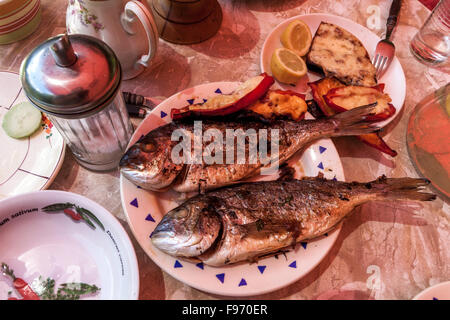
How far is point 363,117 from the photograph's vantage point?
4.08 ft

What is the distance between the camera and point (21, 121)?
4.03 ft

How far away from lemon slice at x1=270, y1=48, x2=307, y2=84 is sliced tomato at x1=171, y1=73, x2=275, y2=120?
0.11m

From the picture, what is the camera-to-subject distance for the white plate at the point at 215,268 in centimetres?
98

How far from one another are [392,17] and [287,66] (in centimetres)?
78

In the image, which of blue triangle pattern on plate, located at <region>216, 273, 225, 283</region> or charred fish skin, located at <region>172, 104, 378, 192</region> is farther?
charred fish skin, located at <region>172, 104, 378, 192</region>

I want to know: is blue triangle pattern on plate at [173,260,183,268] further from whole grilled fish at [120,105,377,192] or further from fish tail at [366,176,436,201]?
fish tail at [366,176,436,201]

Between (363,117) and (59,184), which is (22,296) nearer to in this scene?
(59,184)

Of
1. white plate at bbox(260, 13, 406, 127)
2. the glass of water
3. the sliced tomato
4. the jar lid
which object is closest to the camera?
the jar lid

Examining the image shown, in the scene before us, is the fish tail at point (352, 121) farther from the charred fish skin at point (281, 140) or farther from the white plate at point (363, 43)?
the white plate at point (363, 43)

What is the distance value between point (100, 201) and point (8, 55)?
0.85 meters

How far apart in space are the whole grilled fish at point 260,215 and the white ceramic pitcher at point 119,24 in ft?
1.99

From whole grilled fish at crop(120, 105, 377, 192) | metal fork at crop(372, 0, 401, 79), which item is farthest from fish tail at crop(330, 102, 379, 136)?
metal fork at crop(372, 0, 401, 79)

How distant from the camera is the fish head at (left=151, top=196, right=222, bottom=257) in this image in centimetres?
96

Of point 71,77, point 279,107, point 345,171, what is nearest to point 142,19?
point 71,77
